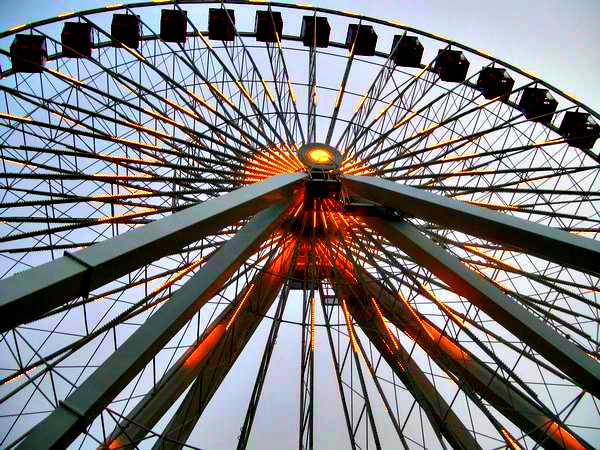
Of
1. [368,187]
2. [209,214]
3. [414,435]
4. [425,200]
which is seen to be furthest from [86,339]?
[414,435]

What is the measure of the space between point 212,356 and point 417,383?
19.8 feet

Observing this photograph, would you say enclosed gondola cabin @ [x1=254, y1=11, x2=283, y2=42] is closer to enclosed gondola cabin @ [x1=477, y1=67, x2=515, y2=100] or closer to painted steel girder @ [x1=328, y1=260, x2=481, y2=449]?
enclosed gondola cabin @ [x1=477, y1=67, x2=515, y2=100]

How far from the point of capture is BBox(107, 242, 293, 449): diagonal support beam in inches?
495

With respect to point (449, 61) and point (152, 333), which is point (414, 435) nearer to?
point (449, 61)

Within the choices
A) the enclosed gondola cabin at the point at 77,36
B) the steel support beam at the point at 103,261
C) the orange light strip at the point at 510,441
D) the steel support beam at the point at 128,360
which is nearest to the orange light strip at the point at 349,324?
the orange light strip at the point at 510,441

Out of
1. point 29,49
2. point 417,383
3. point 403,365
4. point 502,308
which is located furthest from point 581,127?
point 29,49

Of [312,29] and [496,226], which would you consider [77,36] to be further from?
[496,226]

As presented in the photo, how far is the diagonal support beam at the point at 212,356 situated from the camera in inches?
495

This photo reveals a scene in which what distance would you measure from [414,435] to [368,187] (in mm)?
41210

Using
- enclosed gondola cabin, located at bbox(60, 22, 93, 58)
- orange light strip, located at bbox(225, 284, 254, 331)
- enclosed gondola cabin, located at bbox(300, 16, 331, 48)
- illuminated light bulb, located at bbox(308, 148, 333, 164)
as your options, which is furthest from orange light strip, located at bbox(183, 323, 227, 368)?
enclosed gondola cabin, located at bbox(300, 16, 331, 48)

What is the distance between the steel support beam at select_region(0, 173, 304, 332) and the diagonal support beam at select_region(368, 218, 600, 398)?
4.20 meters

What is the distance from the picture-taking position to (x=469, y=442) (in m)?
13.3

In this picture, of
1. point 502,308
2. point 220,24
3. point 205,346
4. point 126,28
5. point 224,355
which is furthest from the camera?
point 220,24

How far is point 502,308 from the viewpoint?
9477 millimetres
